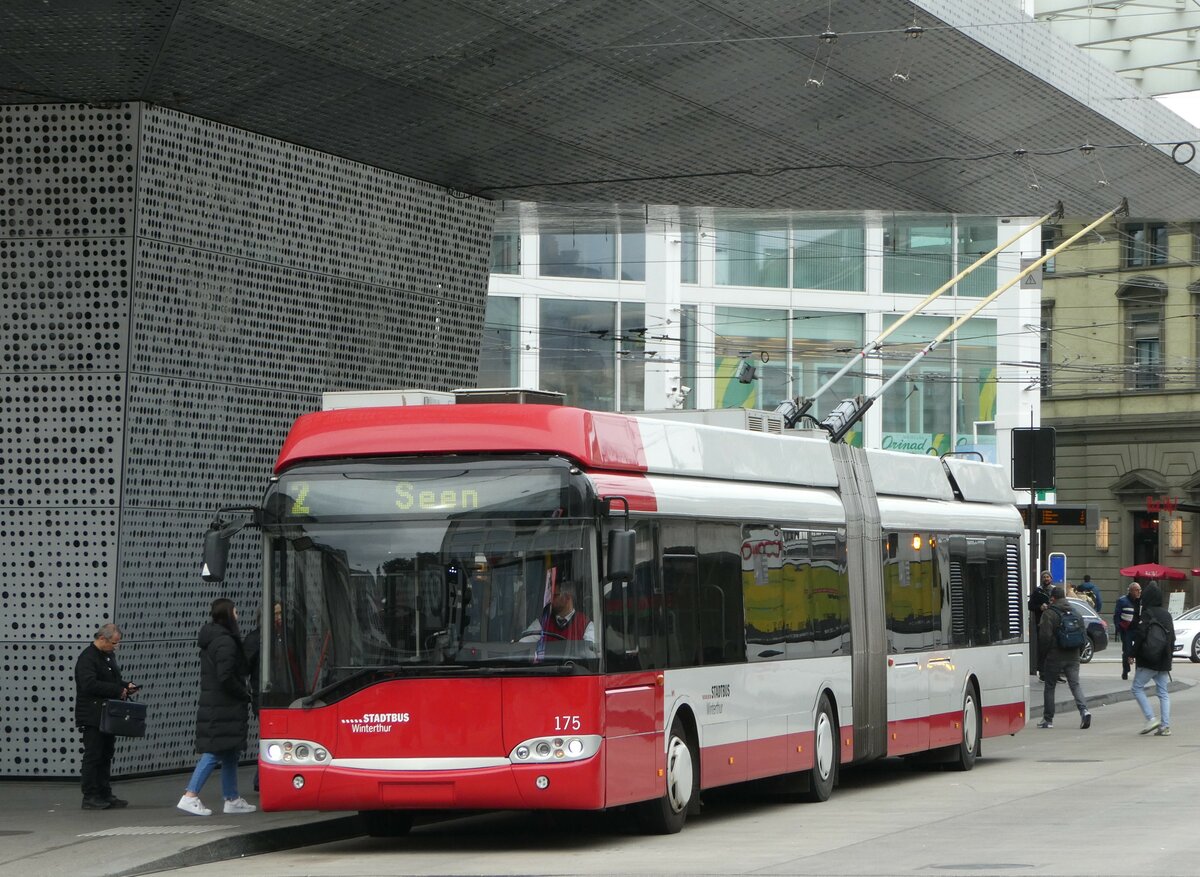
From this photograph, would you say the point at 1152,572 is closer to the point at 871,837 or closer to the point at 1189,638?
the point at 1189,638

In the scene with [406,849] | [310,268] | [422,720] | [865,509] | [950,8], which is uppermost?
[950,8]

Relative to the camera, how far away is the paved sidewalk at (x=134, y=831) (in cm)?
1183

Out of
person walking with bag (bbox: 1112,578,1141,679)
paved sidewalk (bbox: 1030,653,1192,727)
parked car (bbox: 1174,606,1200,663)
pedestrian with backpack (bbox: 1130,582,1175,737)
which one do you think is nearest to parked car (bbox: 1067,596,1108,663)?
person walking with bag (bbox: 1112,578,1141,679)

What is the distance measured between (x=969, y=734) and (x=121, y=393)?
28.1ft

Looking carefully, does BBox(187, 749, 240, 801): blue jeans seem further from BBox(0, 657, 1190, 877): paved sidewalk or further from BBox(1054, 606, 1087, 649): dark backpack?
BBox(1054, 606, 1087, 649): dark backpack

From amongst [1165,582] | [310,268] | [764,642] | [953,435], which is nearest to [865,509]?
[764,642]

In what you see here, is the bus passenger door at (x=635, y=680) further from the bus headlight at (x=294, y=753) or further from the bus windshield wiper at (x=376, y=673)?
the bus headlight at (x=294, y=753)

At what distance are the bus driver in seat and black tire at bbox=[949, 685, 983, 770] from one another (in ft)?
26.0

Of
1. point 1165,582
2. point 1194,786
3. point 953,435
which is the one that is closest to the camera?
point 1194,786

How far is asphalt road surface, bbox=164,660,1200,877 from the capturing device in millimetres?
11250

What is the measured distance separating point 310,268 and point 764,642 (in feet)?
19.9

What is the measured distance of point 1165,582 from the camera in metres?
59.1

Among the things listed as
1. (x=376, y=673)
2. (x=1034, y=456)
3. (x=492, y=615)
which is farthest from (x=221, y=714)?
(x=1034, y=456)

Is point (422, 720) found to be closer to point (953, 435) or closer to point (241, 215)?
point (241, 215)
